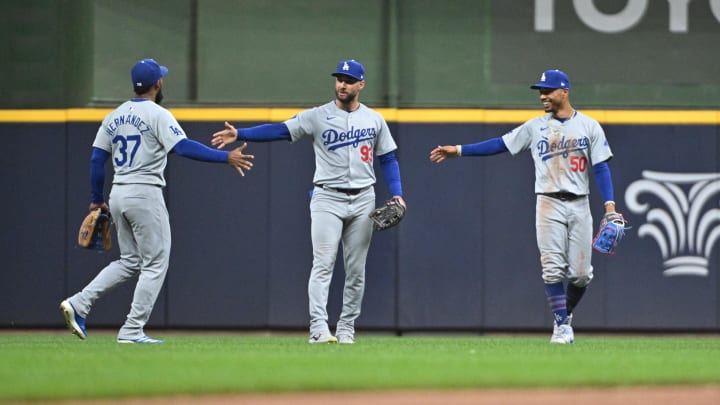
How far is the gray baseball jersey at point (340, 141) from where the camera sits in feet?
31.3

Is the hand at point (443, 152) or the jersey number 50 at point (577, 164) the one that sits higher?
the hand at point (443, 152)

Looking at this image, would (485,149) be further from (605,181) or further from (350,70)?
(350,70)

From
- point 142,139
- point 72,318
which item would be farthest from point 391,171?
point 72,318

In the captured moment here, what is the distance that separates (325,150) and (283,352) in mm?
A: 1669

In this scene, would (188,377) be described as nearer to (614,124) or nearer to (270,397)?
(270,397)

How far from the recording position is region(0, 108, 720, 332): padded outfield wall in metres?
12.6

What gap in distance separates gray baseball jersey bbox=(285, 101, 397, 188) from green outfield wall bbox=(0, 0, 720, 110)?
313 centimetres

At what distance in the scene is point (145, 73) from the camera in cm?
914

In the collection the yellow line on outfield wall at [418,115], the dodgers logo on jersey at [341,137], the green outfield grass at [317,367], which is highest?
the yellow line on outfield wall at [418,115]

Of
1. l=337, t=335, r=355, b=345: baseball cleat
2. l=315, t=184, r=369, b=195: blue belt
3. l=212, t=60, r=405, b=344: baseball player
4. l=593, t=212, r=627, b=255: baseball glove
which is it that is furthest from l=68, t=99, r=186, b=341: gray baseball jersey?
l=593, t=212, r=627, b=255: baseball glove

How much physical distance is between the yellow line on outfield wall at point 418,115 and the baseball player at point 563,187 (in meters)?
2.72

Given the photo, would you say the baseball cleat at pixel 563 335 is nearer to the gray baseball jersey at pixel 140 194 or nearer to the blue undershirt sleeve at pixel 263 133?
the blue undershirt sleeve at pixel 263 133

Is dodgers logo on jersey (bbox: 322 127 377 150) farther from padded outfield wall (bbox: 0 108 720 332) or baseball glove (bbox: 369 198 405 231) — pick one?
padded outfield wall (bbox: 0 108 720 332)

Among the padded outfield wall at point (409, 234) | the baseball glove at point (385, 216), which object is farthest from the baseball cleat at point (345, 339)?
the padded outfield wall at point (409, 234)
